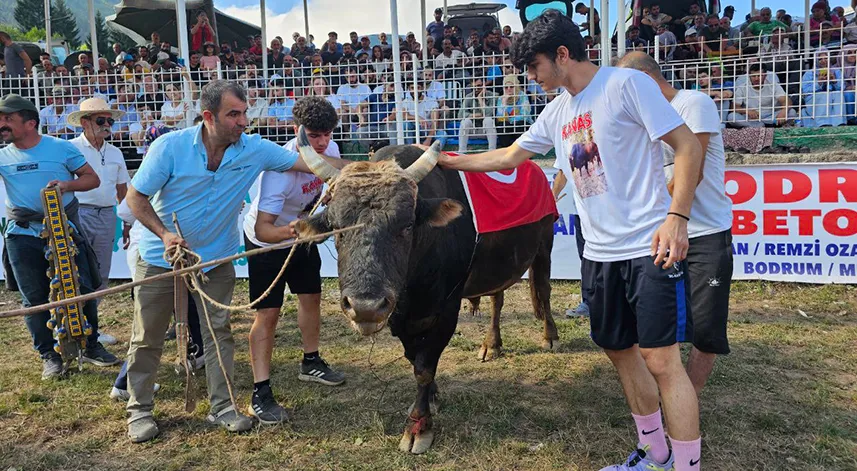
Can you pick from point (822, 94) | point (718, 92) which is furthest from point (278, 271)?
point (822, 94)

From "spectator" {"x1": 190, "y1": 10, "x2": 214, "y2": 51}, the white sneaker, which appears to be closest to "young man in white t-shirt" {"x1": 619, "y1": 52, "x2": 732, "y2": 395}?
the white sneaker

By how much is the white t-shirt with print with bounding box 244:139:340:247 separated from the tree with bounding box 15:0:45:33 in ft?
248

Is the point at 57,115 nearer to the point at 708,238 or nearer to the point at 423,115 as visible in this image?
the point at 423,115

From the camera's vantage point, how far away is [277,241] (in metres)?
4.29

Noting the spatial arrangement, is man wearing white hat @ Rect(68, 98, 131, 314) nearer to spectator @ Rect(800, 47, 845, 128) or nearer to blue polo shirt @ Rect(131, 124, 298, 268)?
blue polo shirt @ Rect(131, 124, 298, 268)

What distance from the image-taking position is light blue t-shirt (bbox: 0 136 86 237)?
17.5ft

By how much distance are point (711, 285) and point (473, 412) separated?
1913mm

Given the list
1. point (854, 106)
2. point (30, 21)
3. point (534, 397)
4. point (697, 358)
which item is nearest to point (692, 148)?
point (697, 358)

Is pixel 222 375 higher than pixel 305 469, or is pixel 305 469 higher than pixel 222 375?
pixel 222 375

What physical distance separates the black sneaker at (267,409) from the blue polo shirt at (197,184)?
106 centimetres

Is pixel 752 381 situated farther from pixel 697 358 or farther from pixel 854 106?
pixel 854 106

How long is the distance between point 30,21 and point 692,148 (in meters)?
82.4

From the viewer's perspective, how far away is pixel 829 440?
3.84 m

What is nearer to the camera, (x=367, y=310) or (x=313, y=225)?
(x=367, y=310)
